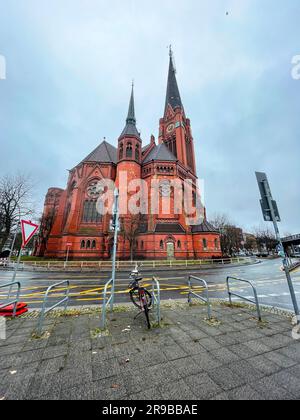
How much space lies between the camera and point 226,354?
2824mm

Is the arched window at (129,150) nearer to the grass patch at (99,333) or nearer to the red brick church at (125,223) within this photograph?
the red brick church at (125,223)

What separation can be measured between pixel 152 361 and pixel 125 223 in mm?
24461

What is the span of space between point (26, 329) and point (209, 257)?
1071 inches

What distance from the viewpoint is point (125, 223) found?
26.8 meters

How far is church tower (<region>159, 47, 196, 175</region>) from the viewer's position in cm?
3803

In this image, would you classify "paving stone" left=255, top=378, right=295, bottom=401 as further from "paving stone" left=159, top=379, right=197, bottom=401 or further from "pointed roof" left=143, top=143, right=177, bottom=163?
"pointed roof" left=143, top=143, right=177, bottom=163

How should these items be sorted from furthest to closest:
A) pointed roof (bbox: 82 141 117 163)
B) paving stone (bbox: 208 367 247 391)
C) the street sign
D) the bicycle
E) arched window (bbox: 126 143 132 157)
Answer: pointed roof (bbox: 82 141 117 163), arched window (bbox: 126 143 132 157), the street sign, the bicycle, paving stone (bbox: 208 367 247 391)

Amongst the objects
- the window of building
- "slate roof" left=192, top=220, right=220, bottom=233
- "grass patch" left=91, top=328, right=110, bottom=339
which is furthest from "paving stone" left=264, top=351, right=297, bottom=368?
the window of building

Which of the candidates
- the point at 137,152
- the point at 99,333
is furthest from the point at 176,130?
the point at 99,333

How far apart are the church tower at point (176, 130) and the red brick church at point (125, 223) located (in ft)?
4.95

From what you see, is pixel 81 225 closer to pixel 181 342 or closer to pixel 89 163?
pixel 89 163

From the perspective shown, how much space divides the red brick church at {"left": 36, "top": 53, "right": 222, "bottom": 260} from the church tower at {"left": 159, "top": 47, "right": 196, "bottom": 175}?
151 cm

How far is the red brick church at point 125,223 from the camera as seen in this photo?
26141 millimetres
